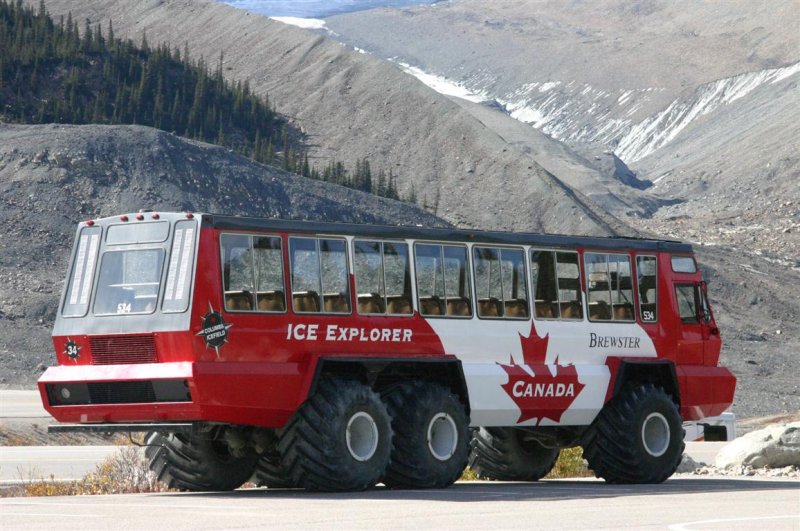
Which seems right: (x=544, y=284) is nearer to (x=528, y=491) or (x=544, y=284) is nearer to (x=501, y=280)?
(x=501, y=280)

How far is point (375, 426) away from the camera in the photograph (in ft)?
58.0

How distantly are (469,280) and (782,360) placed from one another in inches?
2520

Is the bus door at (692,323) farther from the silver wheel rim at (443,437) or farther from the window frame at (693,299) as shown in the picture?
the silver wheel rim at (443,437)

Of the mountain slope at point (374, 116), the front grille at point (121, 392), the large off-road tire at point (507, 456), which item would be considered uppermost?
the mountain slope at point (374, 116)

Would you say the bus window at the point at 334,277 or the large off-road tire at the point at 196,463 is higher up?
the bus window at the point at 334,277

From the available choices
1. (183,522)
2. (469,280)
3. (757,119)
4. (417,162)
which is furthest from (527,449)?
(757,119)

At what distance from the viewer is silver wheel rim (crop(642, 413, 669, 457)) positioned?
20.9 m

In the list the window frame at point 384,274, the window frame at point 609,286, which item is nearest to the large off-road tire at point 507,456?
the window frame at point 609,286

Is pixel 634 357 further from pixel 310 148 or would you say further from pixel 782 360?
pixel 310 148

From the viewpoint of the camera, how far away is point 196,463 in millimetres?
18406

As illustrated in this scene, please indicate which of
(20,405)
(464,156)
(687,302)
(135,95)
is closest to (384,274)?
(687,302)

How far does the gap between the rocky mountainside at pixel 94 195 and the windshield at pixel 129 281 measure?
45733 millimetres

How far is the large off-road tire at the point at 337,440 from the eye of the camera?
1705 centimetres

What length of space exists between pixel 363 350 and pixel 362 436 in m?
1.04
